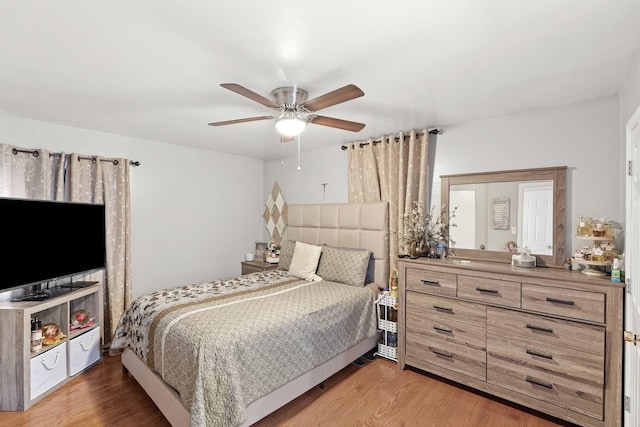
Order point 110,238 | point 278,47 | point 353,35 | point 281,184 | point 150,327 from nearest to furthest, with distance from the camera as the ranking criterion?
point 353,35
point 278,47
point 150,327
point 110,238
point 281,184

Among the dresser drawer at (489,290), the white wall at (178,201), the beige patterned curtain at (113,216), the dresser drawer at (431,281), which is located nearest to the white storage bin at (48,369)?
the beige patterned curtain at (113,216)

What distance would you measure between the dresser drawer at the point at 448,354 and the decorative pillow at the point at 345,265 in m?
0.76

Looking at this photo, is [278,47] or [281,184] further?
[281,184]

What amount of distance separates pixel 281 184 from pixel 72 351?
3213mm

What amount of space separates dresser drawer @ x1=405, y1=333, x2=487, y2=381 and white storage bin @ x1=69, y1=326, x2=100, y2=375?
307 centimetres

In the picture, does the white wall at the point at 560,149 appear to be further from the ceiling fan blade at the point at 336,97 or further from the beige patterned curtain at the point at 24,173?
the beige patterned curtain at the point at 24,173

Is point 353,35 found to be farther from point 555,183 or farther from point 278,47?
point 555,183

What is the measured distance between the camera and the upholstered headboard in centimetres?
345

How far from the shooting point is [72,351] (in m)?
2.78

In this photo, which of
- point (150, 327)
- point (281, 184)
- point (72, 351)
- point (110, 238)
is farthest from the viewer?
point (281, 184)

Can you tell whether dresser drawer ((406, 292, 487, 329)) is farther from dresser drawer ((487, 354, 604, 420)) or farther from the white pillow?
the white pillow

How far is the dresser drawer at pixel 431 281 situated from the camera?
8.71 ft

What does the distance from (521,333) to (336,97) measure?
220cm

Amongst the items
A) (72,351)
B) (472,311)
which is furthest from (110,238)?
(472,311)
